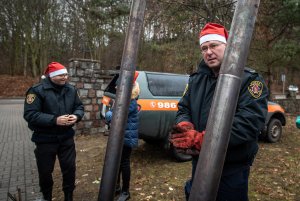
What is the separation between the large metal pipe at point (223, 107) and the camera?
127cm

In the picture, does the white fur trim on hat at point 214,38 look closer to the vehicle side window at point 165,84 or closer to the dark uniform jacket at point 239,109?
the dark uniform jacket at point 239,109

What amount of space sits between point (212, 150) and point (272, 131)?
7065 mm

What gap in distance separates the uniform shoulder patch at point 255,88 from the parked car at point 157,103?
339 centimetres

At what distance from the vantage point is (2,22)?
27.1 meters

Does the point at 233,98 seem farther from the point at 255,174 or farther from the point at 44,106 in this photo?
the point at 255,174

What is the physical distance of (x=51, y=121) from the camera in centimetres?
354

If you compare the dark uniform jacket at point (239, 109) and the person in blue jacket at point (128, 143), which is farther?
the person in blue jacket at point (128, 143)

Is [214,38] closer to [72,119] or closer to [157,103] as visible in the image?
[72,119]

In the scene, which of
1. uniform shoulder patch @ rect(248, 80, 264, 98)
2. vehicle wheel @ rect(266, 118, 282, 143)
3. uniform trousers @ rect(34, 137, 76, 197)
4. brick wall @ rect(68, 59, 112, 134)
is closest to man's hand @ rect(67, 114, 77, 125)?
uniform trousers @ rect(34, 137, 76, 197)

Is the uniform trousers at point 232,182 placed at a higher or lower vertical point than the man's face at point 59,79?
lower

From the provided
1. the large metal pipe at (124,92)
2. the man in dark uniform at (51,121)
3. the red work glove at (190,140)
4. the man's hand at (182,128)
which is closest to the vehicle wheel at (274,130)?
the man in dark uniform at (51,121)

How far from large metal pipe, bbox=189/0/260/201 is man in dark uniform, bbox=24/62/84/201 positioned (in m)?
2.63

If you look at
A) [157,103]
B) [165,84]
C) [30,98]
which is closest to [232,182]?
[30,98]

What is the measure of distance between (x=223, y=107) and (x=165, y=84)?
16.9 feet
